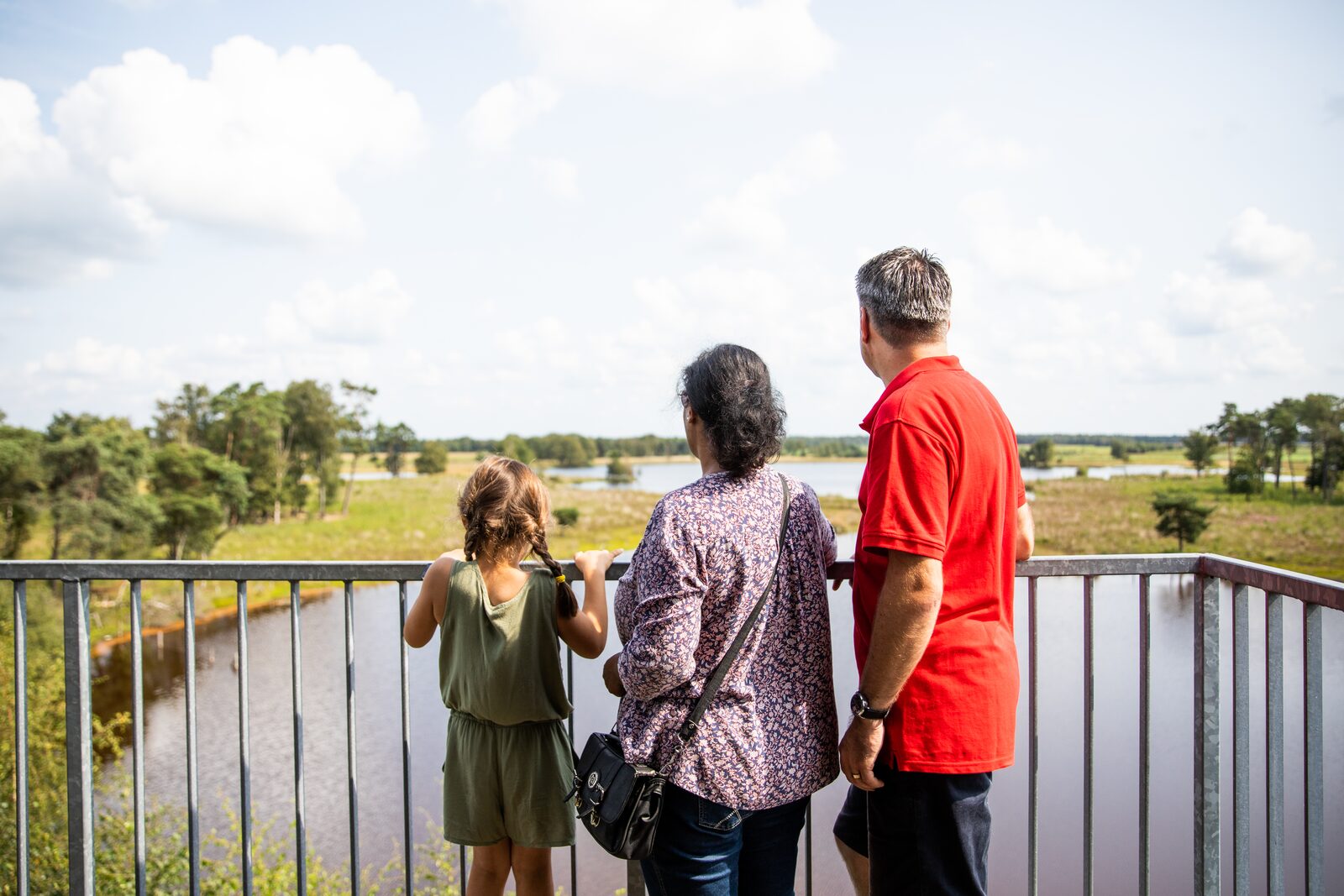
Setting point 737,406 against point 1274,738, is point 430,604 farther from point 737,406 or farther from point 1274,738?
point 1274,738

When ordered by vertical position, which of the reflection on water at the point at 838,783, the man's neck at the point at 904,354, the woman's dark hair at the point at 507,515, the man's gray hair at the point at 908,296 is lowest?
the reflection on water at the point at 838,783

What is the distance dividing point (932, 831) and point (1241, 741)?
1.03 meters

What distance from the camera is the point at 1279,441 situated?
229ft

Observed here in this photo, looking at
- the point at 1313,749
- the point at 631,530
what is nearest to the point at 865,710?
the point at 1313,749

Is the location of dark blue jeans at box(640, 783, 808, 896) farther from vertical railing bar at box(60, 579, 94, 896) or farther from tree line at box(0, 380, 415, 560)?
tree line at box(0, 380, 415, 560)

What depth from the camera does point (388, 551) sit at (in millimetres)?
55031

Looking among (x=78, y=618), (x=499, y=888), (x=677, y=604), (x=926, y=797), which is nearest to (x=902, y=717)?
(x=926, y=797)

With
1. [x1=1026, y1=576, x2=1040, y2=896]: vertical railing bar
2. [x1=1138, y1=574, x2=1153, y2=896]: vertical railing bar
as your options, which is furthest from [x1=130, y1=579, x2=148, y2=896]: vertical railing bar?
[x1=1138, y1=574, x2=1153, y2=896]: vertical railing bar

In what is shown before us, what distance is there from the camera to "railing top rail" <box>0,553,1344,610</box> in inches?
86.0

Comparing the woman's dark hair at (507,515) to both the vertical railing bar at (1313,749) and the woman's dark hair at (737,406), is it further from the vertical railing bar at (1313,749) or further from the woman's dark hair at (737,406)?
the vertical railing bar at (1313,749)

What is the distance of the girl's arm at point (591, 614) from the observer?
214cm

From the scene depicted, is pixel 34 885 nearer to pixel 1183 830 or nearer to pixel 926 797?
pixel 926 797

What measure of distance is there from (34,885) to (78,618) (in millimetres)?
13459

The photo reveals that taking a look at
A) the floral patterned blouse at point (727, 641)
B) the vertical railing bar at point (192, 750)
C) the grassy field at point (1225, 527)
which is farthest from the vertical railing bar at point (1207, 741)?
the grassy field at point (1225, 527)
